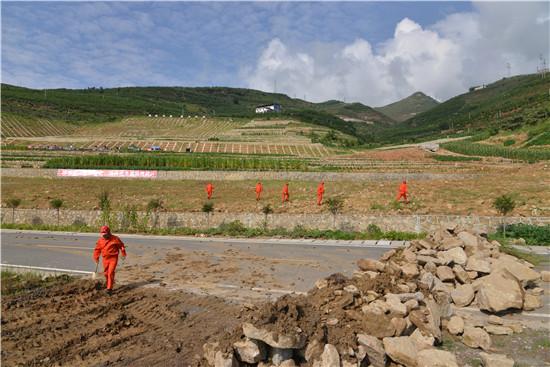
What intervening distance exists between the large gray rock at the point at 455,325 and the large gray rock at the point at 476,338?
142 mm

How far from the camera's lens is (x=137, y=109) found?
150375 millimetres

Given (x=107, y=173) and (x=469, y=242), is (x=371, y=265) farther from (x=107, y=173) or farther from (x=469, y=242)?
(x=107, y=173)

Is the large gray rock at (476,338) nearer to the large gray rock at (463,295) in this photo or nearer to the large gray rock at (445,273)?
the large gray rock at (463,295)

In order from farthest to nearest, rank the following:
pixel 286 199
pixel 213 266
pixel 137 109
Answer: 1. pixel 137 109
2. pixel 286 199
3. pixel 213 266

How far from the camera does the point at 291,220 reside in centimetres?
2111

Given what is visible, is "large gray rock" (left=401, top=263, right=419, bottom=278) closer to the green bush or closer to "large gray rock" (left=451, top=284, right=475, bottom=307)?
"large gray rock" (left=451, top=284, right=475, bottom=307)

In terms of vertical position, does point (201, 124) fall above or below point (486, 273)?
above

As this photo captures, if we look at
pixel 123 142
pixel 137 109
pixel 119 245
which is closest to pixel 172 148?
pixel 123 142

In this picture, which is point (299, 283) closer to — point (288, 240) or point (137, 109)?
point (288, 240)

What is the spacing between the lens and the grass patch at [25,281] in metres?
10.8

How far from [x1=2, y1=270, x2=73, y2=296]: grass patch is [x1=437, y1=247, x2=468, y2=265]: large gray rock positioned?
34.0 feet

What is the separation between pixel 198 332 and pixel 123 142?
79.4 metres

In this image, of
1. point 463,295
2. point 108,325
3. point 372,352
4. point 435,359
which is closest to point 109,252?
point 108,325

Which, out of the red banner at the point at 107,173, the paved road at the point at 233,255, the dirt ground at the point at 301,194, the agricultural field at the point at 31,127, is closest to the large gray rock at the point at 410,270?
the paved road at the point at 233,255
